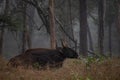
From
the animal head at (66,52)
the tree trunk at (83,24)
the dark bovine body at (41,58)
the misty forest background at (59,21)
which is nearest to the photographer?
the dark bovine body at (41,58)

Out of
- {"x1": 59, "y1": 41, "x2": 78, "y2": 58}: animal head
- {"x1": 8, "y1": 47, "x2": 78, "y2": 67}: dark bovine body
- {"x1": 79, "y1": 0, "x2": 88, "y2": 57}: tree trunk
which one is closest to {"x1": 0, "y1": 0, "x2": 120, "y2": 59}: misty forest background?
{"x1": 79, "y1": 0, "x2": 88, "y2": 57}: tree trunk

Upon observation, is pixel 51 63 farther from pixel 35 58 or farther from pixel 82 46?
pixel 82 46

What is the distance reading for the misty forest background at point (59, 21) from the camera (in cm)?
1617

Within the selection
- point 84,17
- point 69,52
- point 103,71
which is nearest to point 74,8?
point 84,17

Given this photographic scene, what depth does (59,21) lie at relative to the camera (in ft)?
65.5

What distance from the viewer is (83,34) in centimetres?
2381

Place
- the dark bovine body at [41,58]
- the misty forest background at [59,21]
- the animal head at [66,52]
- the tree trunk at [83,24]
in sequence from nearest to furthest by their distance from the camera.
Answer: the dark bovine body at [41,58]
the animal head at [66,52]
the misty forest background at [59,21]
the tree trunk at [83,24]

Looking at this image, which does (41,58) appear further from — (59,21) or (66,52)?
(59,21)

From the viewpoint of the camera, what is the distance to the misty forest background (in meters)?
16.2

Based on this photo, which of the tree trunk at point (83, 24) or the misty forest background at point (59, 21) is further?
the tree trunk at point (83, 24)

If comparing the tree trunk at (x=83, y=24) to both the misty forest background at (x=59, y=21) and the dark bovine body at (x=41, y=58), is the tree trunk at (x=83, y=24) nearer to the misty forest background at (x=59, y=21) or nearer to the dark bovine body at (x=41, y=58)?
the misty forest background at (x=59, y=21)

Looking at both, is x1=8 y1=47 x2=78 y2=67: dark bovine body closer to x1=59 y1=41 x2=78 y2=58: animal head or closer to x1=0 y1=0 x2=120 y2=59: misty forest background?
x1=59 y1=41 x2=78 y2=58: animal head

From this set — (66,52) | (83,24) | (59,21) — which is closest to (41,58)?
(66,52)

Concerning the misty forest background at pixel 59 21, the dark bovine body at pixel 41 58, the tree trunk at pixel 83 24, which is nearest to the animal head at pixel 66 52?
the dark bovine body at pixel 41 58
